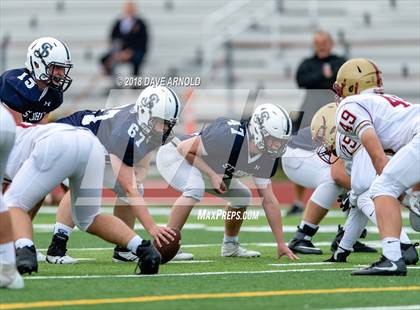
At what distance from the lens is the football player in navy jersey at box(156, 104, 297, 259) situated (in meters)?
8.12

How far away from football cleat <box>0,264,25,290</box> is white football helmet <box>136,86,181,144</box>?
6.09 ft

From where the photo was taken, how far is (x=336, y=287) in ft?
20.3

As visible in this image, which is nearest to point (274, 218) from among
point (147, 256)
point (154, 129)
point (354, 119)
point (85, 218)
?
point (154, 129)

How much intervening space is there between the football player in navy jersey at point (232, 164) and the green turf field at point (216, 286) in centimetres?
31

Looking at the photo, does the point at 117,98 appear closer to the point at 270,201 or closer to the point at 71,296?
the point at 270,201

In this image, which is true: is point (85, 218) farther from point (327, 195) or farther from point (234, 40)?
point (234, 40)

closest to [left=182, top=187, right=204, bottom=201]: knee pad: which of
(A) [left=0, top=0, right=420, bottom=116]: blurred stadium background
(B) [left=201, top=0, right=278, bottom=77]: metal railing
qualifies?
(A) [left=0, top=0, right=420, bottom=116]: blurred stadium background

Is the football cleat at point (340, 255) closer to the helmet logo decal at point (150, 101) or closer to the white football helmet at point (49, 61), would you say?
the helmet logo decal at point (150, 101)

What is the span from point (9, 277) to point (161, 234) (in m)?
1.47

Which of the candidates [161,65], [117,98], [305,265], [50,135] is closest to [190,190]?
[305,265]

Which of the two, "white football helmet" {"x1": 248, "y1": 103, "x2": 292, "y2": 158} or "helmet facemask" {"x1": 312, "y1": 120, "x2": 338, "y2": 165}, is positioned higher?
"white football helmet" {"x1": 248, "y1": 103, "x2": 292, "y2": 158}

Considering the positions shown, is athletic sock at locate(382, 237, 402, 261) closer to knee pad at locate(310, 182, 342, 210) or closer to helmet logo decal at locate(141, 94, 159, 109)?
helmet logo decal at locate(141, 94, 159, 109)

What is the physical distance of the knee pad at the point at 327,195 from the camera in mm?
8898

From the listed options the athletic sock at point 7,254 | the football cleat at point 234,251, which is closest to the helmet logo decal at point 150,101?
the football cleat at point 234,251
